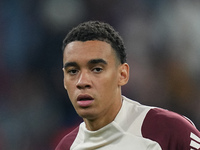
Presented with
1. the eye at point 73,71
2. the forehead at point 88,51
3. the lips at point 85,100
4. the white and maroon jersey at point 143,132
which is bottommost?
the white and maroon jersey at point 143,132

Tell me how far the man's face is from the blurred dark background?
1882 millimetres

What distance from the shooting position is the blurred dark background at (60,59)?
3.73 m

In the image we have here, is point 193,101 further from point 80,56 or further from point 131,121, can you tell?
point 80,56

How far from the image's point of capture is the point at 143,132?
1.88m

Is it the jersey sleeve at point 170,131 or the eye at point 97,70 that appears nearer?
the jersey sleeve at point 170,131

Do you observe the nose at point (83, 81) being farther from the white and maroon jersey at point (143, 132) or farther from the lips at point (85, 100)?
the white and maroon jersey at point (143, 132)

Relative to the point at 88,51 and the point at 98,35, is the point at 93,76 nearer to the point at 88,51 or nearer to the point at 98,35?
the point at 88,51

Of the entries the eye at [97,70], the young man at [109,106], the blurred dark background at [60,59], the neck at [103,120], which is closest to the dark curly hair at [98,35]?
the young man at [109,106]

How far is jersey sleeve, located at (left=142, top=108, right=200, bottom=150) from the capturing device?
1.75 m

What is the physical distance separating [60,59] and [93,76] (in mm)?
2152

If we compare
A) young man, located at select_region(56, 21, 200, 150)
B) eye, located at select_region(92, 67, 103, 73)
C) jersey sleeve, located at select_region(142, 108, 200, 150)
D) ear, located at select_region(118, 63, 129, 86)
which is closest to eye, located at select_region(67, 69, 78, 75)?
young man, located at select_region(56, 21, 200, 150)

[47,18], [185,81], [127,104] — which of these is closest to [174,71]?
[185,81]

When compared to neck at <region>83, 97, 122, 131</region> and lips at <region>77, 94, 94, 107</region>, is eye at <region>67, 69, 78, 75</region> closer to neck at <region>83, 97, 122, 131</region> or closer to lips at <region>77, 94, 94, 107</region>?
lips at <region>77, 94, 94, 107</region>

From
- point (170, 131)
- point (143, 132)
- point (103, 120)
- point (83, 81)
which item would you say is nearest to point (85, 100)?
point (83, 81)
